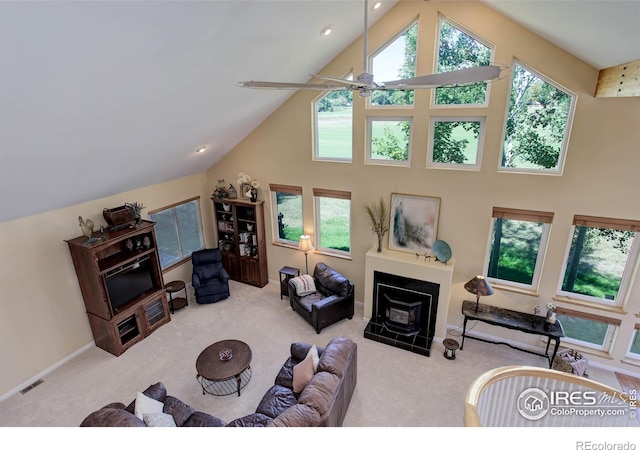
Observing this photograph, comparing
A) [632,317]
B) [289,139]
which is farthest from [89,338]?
[632,317]

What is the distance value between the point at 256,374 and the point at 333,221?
10.3ft

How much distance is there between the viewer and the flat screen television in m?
5.68

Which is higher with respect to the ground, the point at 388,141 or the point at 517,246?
the point at 388,141

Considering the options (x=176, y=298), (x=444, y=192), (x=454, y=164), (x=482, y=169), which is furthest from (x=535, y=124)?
(x=176, y=298)

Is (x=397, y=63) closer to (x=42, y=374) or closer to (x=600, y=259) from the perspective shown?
(x=600, y=259)

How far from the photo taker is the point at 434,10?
501 centimetres

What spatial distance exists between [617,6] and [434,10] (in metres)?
2.82

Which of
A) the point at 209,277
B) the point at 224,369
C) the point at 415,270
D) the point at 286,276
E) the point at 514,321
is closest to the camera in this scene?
the point at 224,369

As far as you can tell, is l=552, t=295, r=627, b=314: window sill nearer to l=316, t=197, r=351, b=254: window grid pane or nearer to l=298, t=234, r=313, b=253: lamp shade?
l=316, t=197, r=351, b=254: window grid pane

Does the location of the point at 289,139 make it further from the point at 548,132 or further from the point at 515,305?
the point at 515,305

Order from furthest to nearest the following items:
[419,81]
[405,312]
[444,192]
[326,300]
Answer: [326,300]
[405,312]
[444,192]
[419,81]

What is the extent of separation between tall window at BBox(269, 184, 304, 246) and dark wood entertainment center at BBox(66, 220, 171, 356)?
2.43 m
